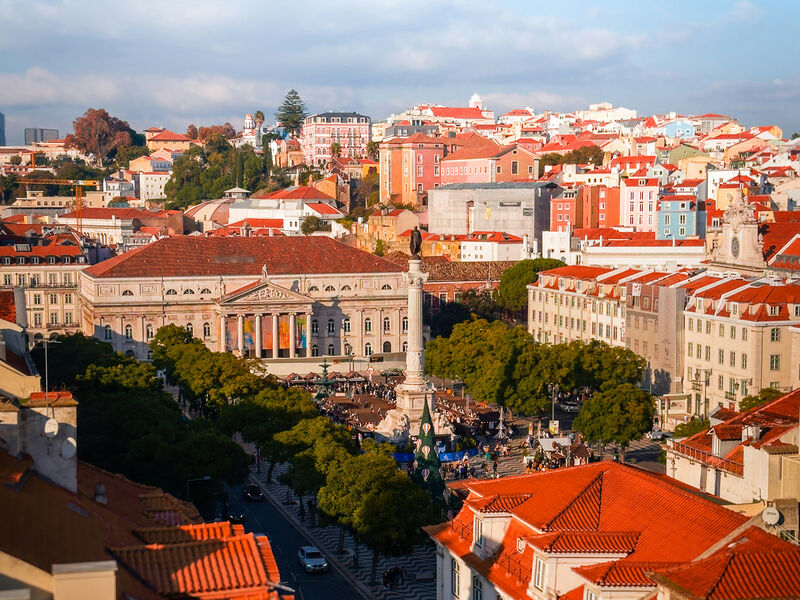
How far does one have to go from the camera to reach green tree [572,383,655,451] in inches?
2336

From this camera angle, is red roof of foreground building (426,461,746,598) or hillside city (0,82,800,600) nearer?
hillside city (0,82,800,600)

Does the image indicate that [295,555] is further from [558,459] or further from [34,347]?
[34,347]

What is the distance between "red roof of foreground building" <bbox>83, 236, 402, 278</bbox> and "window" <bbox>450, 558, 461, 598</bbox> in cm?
7135

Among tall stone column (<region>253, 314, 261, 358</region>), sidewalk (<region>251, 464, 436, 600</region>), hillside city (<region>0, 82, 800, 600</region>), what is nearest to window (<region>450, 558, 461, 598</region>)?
hillside city (<region>0, 82, 800, 600</region>)

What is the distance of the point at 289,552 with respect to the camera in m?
44.9

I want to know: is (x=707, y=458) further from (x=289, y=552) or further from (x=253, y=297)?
(x=253, y=297)

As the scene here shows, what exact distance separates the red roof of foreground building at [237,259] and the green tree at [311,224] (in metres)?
47.3

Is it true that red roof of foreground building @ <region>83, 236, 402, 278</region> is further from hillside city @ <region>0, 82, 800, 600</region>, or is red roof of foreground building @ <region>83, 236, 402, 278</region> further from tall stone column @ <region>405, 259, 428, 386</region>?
tall stone column @ <region>405, 259, 428, 386</region>

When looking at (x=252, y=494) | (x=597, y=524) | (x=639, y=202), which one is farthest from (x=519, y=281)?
(x=597, y=524)

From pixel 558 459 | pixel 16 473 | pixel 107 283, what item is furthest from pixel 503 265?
pixel 16 473

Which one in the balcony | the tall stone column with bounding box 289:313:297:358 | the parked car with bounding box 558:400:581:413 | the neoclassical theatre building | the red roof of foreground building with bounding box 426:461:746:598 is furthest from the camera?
the tall stone column with bounding box 289:313:297:358

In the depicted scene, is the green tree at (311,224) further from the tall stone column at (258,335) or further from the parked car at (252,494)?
the parked car at (252,494)

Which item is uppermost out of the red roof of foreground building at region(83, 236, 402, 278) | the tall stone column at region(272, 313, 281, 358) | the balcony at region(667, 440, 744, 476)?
the red roof of foreground building at region(83, 236, 402, 278)

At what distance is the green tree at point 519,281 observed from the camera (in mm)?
108494
